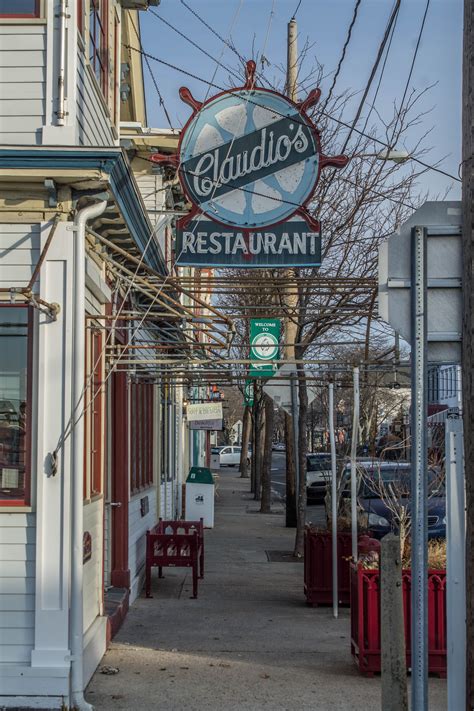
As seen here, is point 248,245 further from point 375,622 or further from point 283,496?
point 283,496

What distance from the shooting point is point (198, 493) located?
21.0m

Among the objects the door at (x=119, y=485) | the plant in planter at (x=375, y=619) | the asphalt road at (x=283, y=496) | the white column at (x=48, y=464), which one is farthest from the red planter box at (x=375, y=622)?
the asphalt road at (x=283, y=496)

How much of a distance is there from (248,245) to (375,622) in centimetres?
363

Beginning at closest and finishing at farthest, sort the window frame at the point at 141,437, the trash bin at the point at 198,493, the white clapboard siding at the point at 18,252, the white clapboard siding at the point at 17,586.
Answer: the white clapboard siding at the point at 17,586 < the white clapboard siding at the point at 18,252 < the window frame at the point at 141,437 < the trash bin at the point at 198,493

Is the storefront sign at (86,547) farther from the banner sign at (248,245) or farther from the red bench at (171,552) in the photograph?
the red bench at (171,552)

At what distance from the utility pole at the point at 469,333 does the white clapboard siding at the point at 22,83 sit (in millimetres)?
3915

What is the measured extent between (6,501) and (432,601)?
3.75 metres

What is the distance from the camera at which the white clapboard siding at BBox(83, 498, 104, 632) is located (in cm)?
843

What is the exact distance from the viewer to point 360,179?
16.8m

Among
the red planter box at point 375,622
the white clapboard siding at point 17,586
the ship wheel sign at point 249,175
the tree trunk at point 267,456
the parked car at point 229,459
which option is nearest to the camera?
the white clapboard siding at point 17,586

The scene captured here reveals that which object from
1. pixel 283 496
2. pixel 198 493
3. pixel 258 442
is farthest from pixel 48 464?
pixel 283 496

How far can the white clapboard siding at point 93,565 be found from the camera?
8.43 meters

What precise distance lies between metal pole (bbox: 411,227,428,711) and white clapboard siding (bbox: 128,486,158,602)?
24.7 feet

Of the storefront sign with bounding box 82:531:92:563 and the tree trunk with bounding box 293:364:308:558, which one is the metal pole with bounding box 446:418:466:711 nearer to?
the storefront sign with bounding box 82:531:92:563
